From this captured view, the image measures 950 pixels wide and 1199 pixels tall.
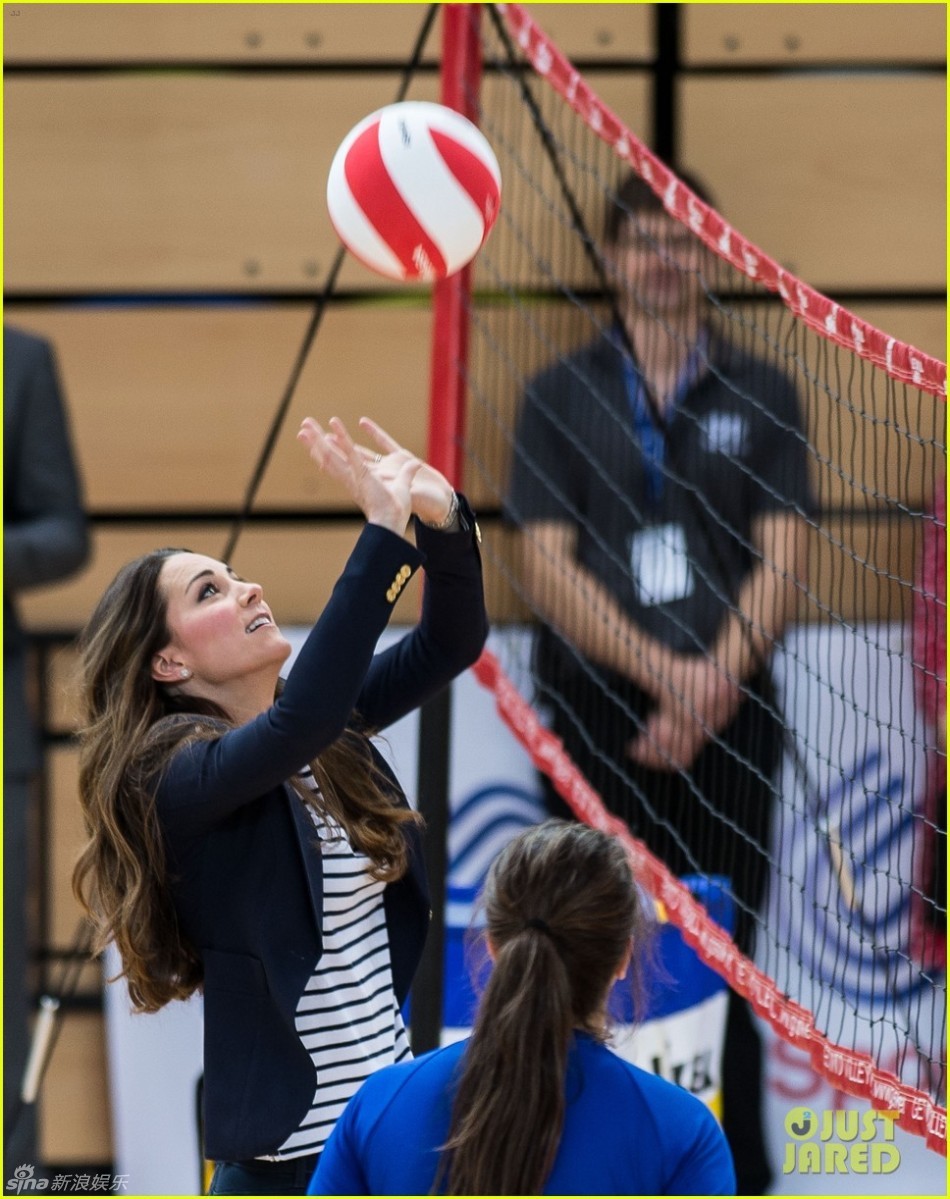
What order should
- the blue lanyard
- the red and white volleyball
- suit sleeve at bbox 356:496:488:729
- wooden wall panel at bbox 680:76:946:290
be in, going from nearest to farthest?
suit sleeve at bbox 356:496:488:729, the red and white volleyball, the blue lanyard, wooden wall panel at bbox 680:76:946:290

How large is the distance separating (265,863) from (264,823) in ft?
0.21

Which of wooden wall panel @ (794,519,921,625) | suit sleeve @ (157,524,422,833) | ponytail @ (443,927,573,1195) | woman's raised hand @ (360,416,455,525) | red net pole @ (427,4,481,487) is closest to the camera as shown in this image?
ponytail @ (443,927,573,1195)

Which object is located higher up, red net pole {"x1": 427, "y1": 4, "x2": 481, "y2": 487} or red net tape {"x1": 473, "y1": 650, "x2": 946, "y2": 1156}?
red net pole {"x1": 427, "y1": 4, "x2": 481, "y2": 487}

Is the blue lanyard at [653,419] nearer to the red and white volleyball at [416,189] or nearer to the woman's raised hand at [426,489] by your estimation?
the red and white volleyball at [416,189]

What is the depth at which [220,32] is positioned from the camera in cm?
487

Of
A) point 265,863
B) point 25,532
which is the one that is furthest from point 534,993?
point 25,532

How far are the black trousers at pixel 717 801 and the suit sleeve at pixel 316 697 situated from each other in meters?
1.73

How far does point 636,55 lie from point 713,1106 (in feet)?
9.53

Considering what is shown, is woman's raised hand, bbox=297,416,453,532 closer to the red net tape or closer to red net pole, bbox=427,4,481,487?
the red net tape

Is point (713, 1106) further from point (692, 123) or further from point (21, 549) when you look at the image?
point (692, 123)

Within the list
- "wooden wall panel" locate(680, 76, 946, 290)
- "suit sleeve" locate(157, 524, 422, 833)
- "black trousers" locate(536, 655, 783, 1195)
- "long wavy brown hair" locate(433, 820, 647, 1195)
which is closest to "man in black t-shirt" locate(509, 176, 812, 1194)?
"black trousers" locate(536, 655, 783, 1195)

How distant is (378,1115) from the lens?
197 cm

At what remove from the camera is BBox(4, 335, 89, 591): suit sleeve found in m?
4.28

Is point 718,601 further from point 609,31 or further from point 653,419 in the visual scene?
point 609,31
